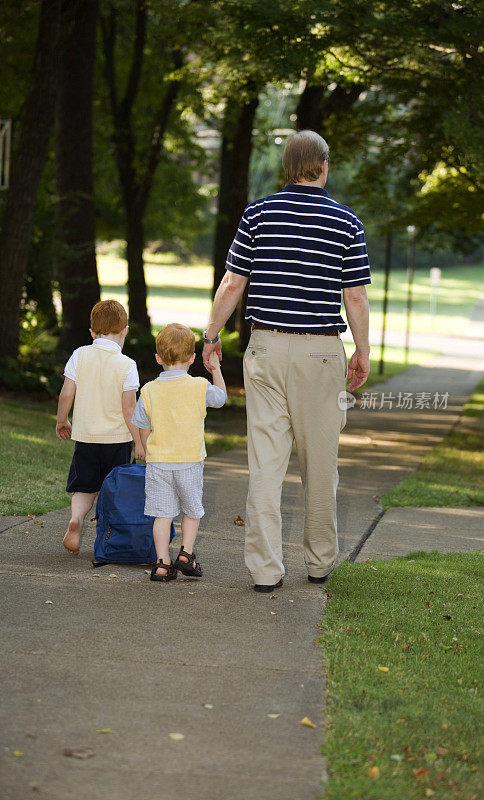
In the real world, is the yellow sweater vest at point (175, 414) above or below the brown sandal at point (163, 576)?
above

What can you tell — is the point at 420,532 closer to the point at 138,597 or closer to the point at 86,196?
the point at 138,597

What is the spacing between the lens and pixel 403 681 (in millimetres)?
4125

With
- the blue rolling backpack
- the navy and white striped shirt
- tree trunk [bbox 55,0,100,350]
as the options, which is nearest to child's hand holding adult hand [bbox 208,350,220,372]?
the navy and white striped shirt

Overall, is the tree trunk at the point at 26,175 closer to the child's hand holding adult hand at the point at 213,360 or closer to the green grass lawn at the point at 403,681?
the green grass lawn at the point at 403,681

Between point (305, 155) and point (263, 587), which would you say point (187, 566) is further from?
point (305, 155)

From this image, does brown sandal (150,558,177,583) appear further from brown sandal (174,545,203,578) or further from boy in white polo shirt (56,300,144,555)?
boy in white polo shirt (56,300,144,555)

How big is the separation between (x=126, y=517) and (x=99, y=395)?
0.66 metres

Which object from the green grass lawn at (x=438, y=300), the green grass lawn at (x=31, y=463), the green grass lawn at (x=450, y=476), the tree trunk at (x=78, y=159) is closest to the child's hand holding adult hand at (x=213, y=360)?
the green grass lawn at (x=31, y=463)

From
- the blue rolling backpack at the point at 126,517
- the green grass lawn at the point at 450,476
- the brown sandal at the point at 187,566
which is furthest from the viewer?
the green grass lawn at the point at 450,476

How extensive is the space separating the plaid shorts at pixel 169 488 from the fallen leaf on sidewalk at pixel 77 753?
2.09 metres

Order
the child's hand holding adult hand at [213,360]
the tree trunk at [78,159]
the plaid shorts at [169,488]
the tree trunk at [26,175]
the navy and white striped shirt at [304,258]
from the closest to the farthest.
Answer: the navy and white striped shirt at [304,258], the child's hand holding adult hand at [213,360], the plaid shorts at [169,488], the tree trunk at [26,175], the tree trunk at [78,159]

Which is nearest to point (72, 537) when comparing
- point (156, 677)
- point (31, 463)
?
point (156, 677)

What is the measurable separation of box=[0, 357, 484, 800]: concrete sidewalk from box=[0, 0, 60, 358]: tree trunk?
8022mm

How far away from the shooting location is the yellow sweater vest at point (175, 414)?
5297 millimetres
